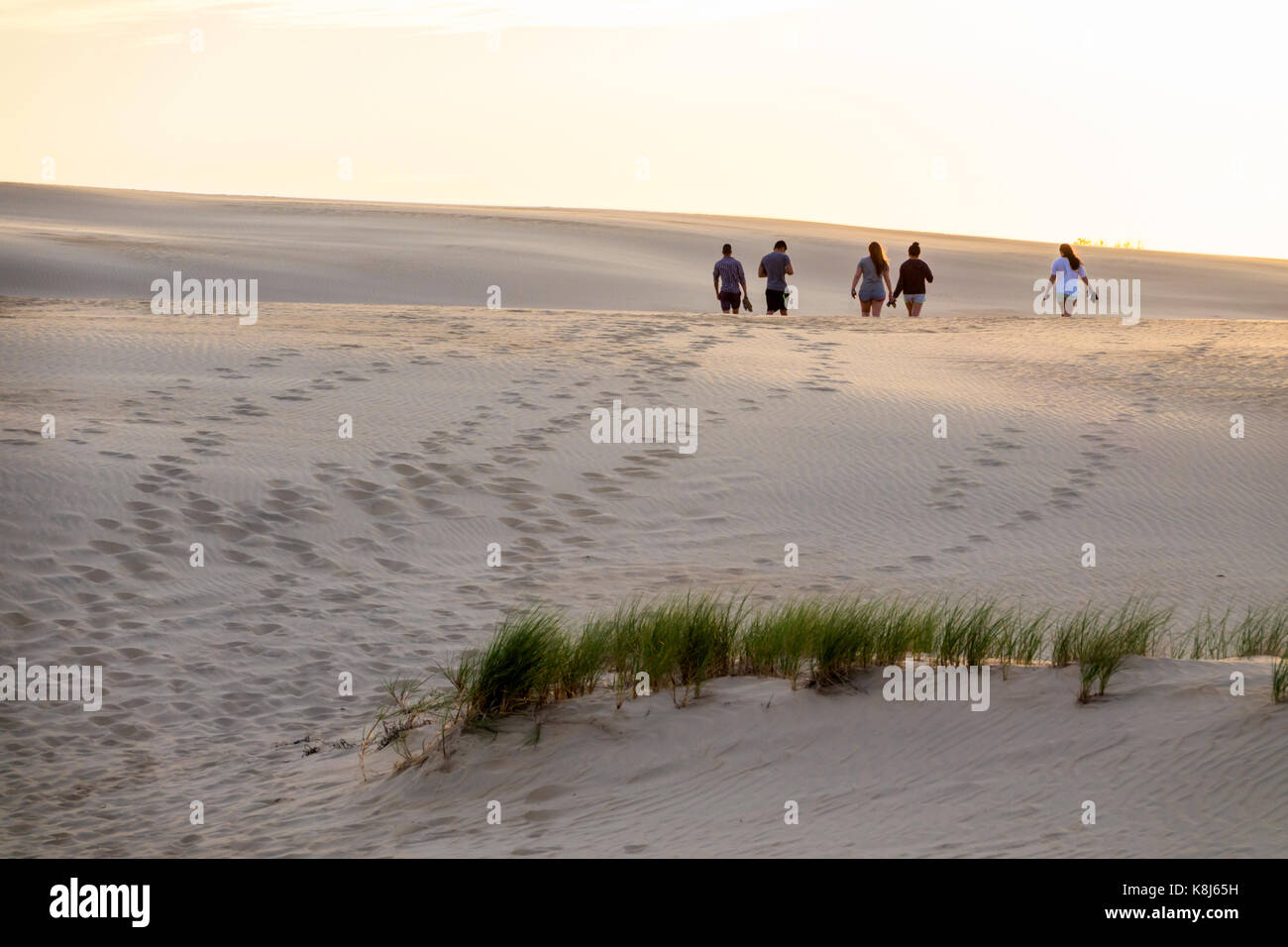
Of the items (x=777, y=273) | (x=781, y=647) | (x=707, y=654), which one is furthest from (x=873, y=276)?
(x=707, y=654)

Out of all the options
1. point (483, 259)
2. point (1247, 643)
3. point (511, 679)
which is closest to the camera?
point (511, 679)

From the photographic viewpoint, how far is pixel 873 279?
62.0ft

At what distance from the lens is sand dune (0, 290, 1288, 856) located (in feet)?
15.4

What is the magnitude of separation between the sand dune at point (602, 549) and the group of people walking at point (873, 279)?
752mm

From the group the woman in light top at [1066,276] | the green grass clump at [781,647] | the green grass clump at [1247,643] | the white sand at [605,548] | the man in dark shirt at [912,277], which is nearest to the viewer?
the white sand at [605,548]

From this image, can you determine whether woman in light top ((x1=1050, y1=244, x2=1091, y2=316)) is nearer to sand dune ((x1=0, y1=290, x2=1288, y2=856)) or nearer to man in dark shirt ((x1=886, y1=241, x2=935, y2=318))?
sand dune ((x1=0, y1=290, x2=1288, y2=856))

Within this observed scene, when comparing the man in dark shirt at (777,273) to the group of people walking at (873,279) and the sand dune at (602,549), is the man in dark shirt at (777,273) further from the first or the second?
the sand dune at (602,549)

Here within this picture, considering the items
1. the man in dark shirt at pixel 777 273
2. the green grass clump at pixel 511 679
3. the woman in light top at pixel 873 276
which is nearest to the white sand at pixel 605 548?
the green grass clump at pixel 511 679

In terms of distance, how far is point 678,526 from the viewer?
10242mm

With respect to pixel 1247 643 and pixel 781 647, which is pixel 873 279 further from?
pixel 781 647

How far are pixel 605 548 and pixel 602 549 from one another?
1.3 inches

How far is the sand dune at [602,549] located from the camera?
468 centimetres

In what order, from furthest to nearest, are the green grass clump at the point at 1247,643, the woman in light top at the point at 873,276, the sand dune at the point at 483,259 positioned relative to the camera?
the sand dune at the point at 483,259 < the woman in light top at the point at 873,276 < the green grass clump at the point at 1247,643

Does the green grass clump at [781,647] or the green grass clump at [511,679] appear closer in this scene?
the green grass clump at [511,679]
